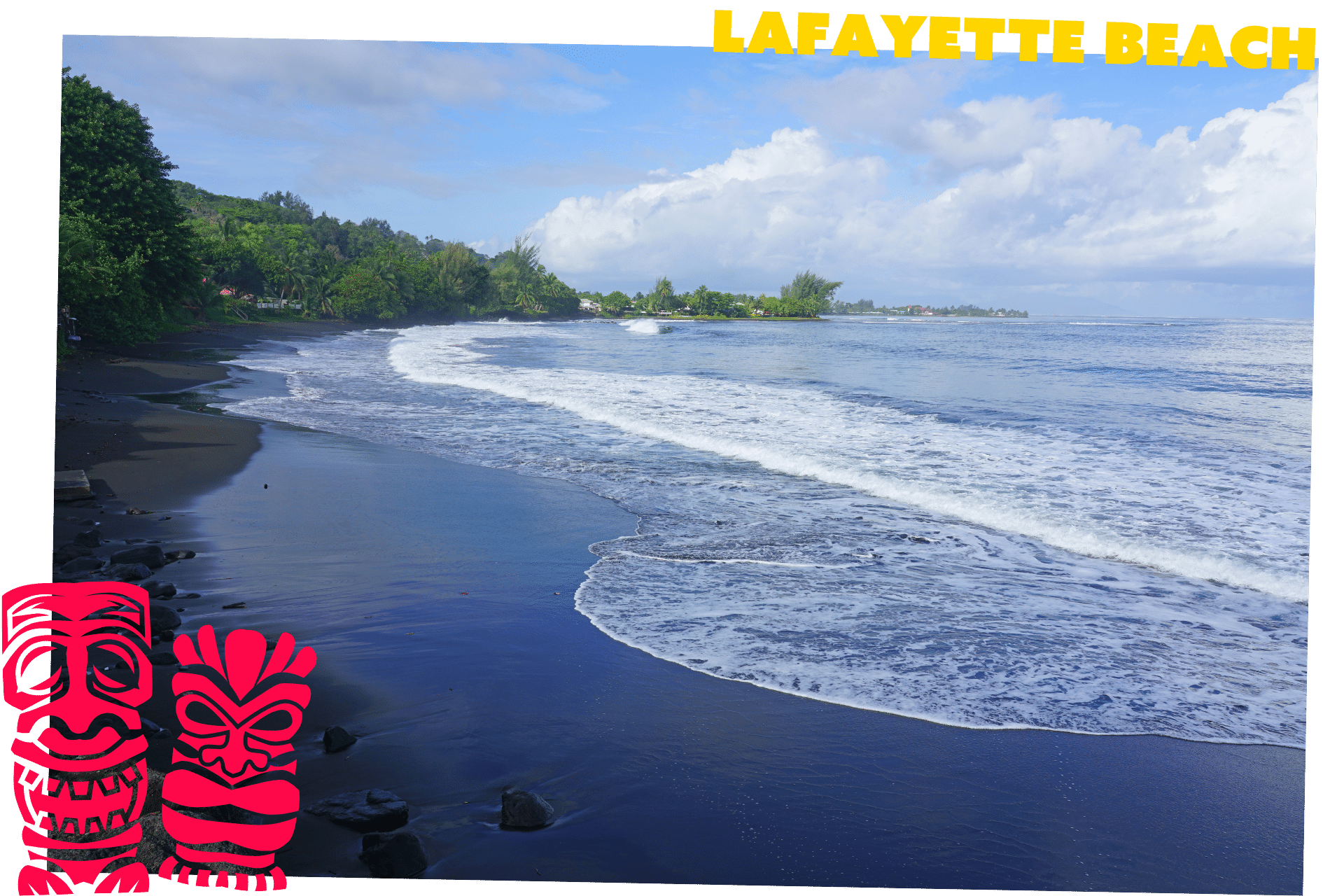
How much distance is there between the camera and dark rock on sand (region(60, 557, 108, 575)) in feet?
16.1

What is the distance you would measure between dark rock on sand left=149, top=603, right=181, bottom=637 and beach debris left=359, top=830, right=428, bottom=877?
226 cm

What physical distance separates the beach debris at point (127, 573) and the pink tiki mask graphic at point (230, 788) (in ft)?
7.65

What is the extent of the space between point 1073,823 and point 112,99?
79.9 ft

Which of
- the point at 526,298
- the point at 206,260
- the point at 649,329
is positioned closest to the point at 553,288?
the point at 526,298

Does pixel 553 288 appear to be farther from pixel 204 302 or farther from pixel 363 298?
pixel 204 302

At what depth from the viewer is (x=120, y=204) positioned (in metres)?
18.8

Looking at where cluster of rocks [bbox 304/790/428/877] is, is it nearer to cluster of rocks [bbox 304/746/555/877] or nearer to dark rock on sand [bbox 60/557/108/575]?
cluster of rocks [bbox 304/746/555/877]

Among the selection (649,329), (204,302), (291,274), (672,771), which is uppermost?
(291,274)

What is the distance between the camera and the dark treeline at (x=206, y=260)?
1648 cm

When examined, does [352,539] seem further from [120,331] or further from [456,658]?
[120,331]

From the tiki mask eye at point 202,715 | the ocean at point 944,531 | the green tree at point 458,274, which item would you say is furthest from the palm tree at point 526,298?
the tiki mask eye at point 202,715

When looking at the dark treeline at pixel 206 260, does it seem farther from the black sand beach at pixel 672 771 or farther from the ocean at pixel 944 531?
the black sand beach at pixel 672 771

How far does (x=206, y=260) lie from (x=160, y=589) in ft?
156

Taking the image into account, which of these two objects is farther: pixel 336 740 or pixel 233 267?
pixel 233 267
